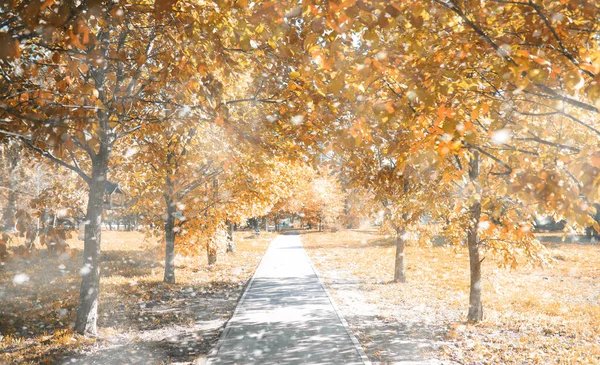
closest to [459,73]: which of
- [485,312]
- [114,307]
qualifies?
[485,312]

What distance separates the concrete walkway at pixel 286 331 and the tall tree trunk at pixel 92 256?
2763 millimetres

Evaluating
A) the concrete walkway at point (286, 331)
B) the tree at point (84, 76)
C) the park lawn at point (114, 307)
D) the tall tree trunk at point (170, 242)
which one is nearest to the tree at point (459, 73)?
the tree at point (84, 76)

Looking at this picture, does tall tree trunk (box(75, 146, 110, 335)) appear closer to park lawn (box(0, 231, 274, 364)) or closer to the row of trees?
the row of trees

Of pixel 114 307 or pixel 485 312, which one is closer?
pixel 485 312

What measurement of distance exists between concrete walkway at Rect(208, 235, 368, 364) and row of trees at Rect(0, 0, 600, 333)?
9.77ft

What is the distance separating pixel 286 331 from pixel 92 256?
14.3 ft

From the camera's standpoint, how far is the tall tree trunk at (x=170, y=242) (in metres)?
14.5

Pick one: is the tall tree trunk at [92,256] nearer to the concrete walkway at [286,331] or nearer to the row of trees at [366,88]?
the row of trees at [366,88]

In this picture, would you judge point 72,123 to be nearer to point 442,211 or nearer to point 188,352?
point 188,352

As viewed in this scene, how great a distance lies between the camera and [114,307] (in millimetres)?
10672

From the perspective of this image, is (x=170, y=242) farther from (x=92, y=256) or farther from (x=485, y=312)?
(x=485, y=312)

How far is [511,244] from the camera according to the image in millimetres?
8914

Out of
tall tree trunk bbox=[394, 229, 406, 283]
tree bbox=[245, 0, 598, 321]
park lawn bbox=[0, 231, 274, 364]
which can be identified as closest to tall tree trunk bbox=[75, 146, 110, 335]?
park lawn bbox=[0, 231, 274, 364]


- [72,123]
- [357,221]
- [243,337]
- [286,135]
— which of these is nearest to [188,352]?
[243,337]
